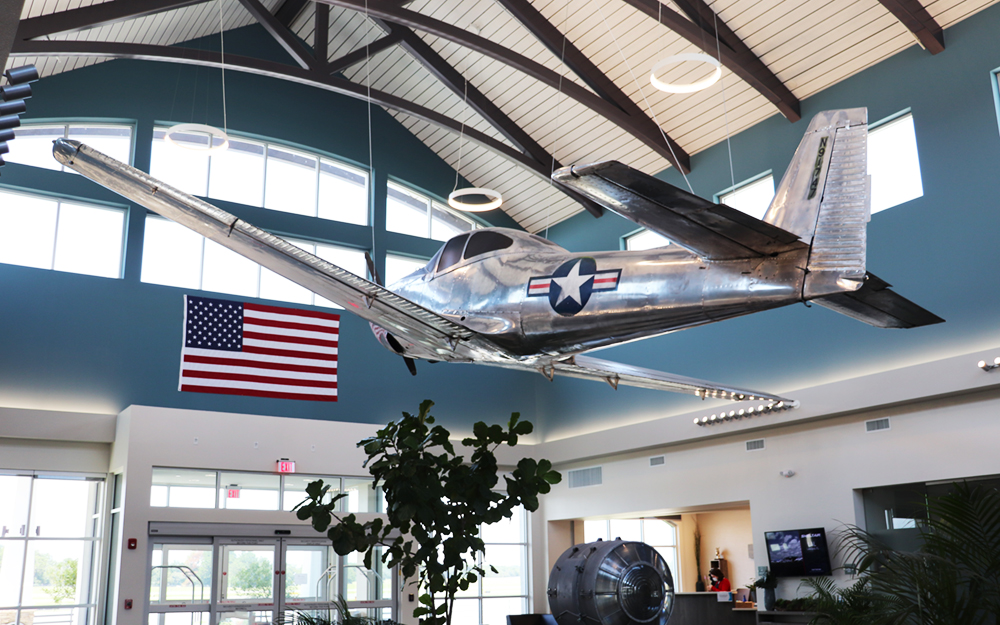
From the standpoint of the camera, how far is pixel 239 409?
1686 cm

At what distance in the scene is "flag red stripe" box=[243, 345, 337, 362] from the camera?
1327 centimetres

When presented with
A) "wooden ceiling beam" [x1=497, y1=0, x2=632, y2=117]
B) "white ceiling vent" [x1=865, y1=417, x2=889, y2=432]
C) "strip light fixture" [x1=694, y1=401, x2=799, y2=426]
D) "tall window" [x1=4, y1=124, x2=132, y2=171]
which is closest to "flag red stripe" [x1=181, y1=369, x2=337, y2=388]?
"tall window" [x1=4, y1=124, x2=132, y2=171]

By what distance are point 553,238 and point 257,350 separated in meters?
9.90

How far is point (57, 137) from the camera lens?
1559cm

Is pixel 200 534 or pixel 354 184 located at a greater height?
pixel 354 184

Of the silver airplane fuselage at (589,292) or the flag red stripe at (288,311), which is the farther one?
the flag red stripe at (288,311)

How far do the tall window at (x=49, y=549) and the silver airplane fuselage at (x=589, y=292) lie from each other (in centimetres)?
1009

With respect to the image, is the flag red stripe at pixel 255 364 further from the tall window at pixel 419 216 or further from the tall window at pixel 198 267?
the tall window at pixel 419 216

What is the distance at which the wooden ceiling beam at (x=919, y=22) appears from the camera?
12906mm

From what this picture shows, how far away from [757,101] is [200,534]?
516 inches

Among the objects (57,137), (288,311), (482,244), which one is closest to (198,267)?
(57,137)

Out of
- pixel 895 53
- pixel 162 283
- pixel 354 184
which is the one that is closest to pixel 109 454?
pixel 162 283

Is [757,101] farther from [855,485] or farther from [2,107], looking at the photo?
[2,107]

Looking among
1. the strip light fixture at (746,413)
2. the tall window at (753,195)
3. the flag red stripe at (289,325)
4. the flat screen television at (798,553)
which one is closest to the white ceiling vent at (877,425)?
the strip light fixture at (746,413)
